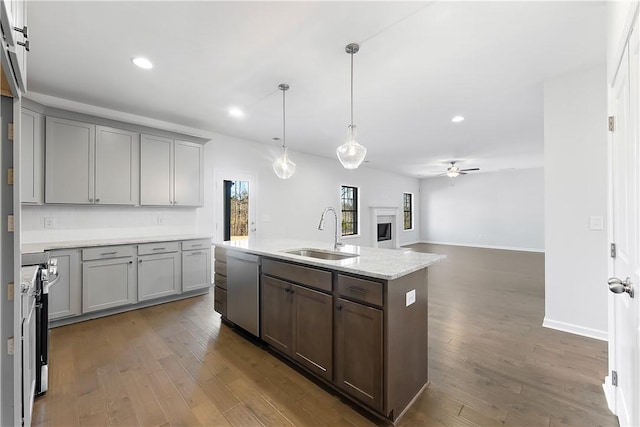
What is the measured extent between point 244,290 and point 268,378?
2.91ft

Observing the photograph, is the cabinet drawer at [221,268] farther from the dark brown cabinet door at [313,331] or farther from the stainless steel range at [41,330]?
the stainless steel range at [41,330]

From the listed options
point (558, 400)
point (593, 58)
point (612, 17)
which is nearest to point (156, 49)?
point (612, 17)

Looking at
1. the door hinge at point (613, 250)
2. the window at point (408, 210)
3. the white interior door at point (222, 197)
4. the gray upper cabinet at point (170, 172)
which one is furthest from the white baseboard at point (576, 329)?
the window at point (408, 210)

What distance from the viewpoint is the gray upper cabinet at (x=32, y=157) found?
2965 mm

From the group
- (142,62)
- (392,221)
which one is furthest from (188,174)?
(392,221)

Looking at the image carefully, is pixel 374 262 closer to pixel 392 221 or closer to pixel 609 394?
pixel 609 394

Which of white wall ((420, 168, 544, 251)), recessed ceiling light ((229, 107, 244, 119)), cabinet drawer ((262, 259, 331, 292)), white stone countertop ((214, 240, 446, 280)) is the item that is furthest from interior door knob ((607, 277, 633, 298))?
white wall ((420, 168, 544, 251))

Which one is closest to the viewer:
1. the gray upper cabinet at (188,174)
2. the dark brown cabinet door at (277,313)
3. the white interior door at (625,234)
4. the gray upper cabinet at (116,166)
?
the white interior door at (625,234)

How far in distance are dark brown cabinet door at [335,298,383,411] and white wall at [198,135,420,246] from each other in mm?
3656

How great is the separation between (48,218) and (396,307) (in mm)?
4149

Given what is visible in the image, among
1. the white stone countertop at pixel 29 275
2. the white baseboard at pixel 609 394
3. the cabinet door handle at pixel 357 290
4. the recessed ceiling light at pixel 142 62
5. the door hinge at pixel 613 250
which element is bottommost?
the white baseboard at pixel 609 394

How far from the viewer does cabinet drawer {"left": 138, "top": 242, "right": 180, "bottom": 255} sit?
367 cm

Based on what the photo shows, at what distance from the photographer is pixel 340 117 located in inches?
164

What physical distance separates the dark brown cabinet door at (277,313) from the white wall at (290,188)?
9.07 feet
